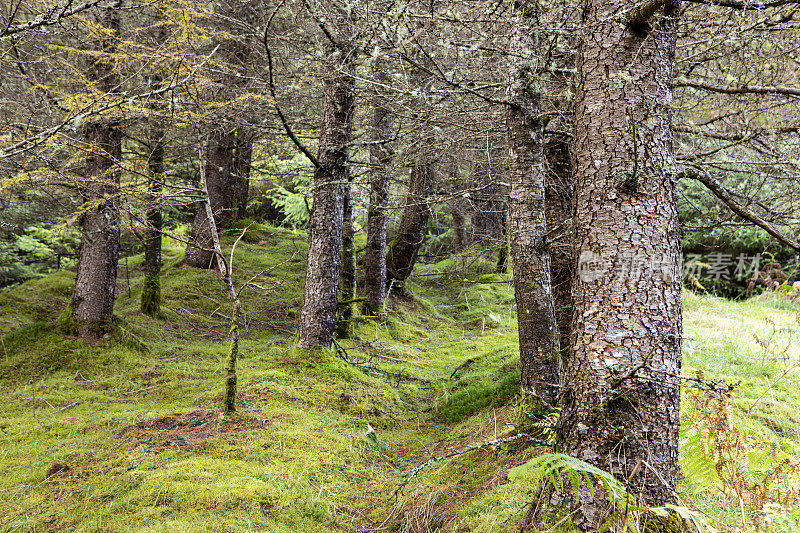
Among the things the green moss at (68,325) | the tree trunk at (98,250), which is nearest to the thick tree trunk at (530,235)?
the tree trunk at (98,250)

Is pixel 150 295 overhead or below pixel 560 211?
below

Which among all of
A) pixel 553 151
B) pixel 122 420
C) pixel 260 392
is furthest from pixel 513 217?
pixel 122 420

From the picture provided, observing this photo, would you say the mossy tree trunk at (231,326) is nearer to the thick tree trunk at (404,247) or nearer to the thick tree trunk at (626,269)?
the thick tree trunk at (626,269)

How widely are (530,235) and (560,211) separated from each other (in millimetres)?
951

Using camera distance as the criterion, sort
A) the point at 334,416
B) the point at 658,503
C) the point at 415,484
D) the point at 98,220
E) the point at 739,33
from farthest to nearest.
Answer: the point at 98,220
the point at 334,416
the point at 415,484
the point at 739,33
the point at 658,503

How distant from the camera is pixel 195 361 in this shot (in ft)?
23.5

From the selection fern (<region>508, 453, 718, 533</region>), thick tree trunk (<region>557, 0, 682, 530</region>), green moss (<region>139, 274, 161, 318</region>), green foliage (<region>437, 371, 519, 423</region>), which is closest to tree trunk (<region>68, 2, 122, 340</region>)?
green moss (<region>139, 274, 161, 318</region>)

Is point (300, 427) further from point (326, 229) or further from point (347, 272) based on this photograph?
point (347, 272)

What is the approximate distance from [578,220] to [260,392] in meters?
4.14

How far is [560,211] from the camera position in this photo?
454 cm

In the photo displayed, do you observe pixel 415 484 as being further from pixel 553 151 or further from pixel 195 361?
pixel 195 361

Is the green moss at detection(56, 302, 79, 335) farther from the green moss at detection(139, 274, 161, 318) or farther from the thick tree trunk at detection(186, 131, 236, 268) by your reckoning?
the thick tree trunk at detection(186, 131, 236, 268)

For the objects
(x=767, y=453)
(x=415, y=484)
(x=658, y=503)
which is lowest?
(x=415, y=484)

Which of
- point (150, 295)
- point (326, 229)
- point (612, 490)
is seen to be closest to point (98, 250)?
point (150, 295)
